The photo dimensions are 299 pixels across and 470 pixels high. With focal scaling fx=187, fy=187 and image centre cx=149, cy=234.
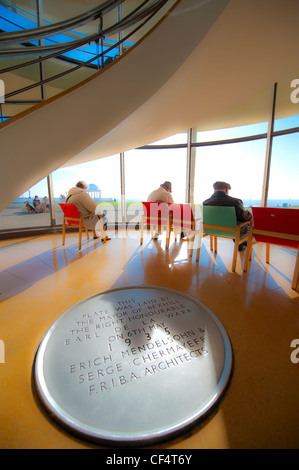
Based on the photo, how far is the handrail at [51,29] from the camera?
1461 mm

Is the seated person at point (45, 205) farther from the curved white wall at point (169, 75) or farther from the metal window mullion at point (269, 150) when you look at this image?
the metal window mullion at point (269, 150)

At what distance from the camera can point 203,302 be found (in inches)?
70.0

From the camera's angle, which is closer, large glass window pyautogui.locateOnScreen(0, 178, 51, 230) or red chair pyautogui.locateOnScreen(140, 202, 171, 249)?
red chair pyautogui.locateOnScreen(140, 202, 171, 249)

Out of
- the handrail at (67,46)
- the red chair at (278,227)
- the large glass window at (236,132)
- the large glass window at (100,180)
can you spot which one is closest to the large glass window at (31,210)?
the large glass window at (100,180)

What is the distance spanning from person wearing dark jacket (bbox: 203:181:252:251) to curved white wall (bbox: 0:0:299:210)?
1.59m

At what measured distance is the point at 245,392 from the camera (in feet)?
3.16

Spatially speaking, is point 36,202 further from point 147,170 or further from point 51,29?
point 51,29

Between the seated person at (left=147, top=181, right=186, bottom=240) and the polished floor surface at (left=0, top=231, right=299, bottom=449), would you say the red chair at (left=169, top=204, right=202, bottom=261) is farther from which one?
the seated person at (left=147, top=181, right=186, bottom=240)

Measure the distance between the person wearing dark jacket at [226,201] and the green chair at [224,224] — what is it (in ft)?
0.31

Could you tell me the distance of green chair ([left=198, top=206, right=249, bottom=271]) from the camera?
2484mm

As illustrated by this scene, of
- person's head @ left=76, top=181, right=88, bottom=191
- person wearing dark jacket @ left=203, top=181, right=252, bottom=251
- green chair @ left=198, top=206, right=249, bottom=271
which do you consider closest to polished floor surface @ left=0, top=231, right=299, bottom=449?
green chair @ left=198, top=206, right=249, bottom=271

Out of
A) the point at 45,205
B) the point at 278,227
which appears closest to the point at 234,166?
the point at 278,227

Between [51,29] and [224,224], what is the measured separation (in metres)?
2.73
